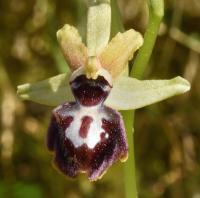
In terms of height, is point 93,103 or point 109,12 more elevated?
point 109,12

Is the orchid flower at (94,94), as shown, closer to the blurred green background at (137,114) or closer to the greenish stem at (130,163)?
the greenish stem at (130,163)

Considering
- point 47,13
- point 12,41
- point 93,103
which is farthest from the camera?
point 12,41

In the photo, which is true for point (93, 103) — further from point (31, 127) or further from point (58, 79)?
point (31, 127)

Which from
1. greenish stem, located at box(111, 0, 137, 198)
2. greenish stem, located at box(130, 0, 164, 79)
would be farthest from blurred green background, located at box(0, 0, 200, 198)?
greenish stem, located at box(130, 0, 164, 79)

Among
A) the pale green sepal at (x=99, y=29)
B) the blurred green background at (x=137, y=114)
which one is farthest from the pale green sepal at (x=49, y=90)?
the blurred green background at (x=137, y=114)

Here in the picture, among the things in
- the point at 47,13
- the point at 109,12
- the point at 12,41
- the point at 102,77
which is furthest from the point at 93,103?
the point at 12,41

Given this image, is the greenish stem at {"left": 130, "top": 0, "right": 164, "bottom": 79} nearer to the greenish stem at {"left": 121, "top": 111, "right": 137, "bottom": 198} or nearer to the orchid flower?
the orchid flower

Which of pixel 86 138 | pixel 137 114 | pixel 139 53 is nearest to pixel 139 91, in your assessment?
pixel 139 53
